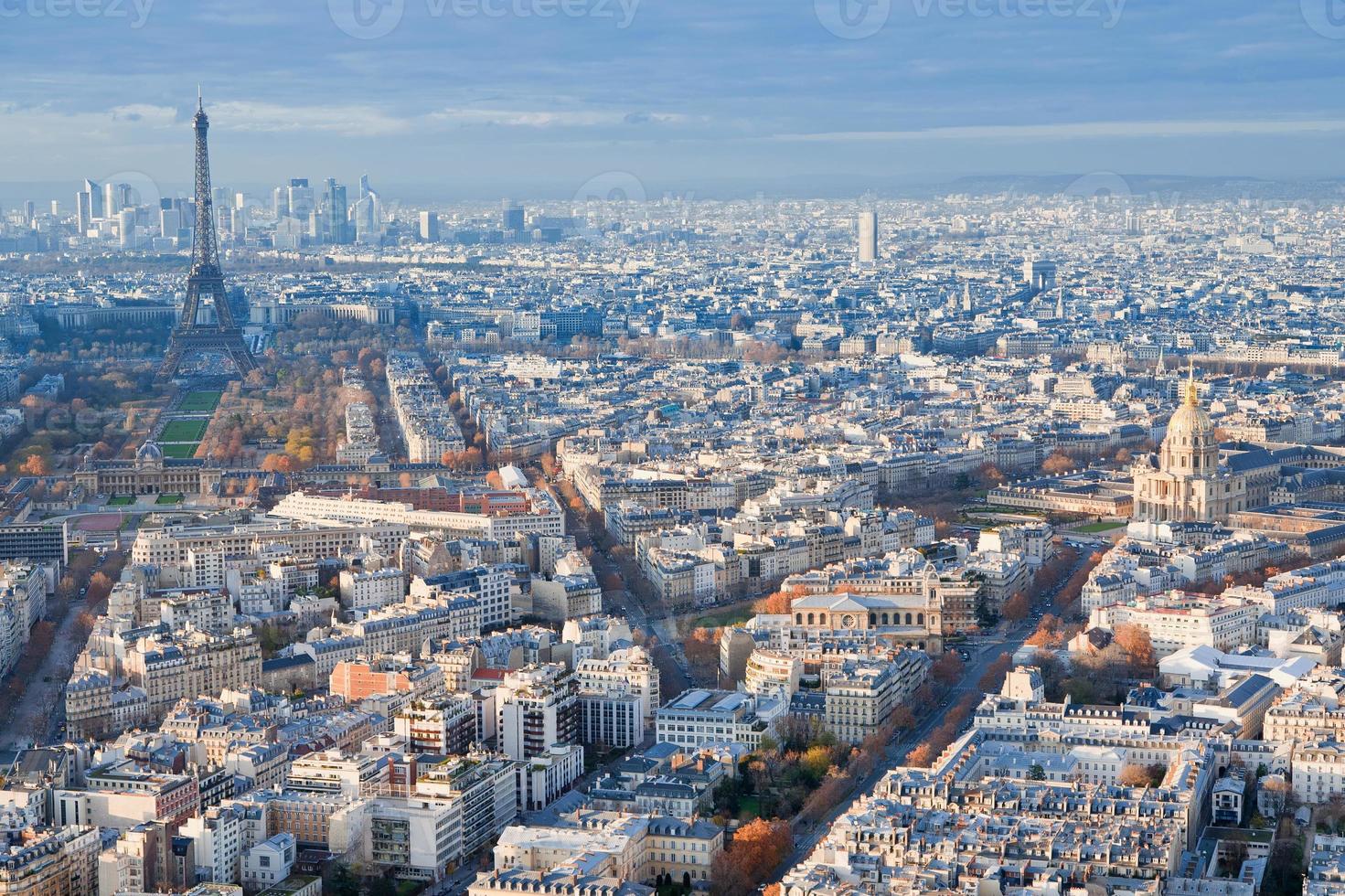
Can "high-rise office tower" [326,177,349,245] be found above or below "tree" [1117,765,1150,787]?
above

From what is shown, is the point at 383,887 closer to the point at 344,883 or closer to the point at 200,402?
the point at 344,883

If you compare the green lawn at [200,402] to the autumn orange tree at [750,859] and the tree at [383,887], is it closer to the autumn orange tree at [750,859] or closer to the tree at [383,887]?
the tree at [383,887]

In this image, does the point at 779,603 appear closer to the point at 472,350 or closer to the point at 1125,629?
the point at 1125,629

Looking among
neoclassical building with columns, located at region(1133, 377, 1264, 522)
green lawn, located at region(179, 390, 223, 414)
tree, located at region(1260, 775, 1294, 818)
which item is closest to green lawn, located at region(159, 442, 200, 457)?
green lawn, located at region(179, 390, 223, 414)

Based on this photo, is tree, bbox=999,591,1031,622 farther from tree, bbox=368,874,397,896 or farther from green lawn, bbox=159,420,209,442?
green lawn, bbox=159,420,209,442

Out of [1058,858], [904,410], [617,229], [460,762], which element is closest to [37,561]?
[460,762]

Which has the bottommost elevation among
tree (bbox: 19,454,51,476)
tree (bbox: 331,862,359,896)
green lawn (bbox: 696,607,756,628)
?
tree (bbox: 331,862,359,896)
